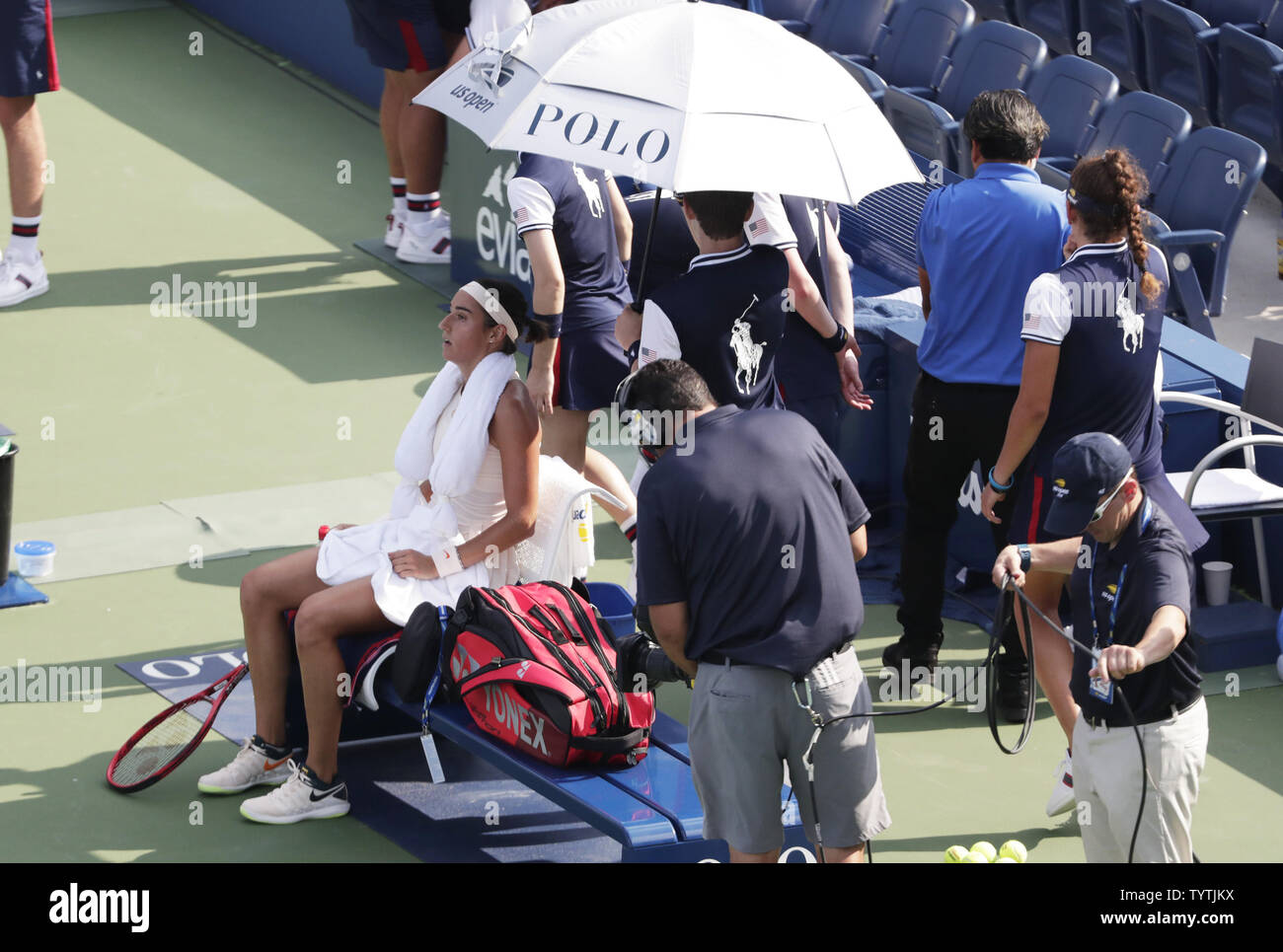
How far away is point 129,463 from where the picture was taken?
8781 mm

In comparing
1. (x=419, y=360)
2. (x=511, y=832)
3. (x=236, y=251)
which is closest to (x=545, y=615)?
(x=511, y=832)

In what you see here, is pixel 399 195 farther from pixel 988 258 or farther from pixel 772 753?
pixel 772 753

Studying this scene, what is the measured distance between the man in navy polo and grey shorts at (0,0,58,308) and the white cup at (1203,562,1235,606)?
5932 mm

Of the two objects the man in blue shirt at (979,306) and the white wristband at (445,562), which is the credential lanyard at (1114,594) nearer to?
the man in blue shirt at (979,306)

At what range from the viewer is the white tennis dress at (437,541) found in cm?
614

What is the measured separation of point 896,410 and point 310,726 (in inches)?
121

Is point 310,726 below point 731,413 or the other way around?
below

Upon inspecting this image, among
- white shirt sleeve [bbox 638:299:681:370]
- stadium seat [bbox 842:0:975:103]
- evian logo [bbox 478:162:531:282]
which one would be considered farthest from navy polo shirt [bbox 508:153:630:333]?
stadium seat [bbox 842:0:975:103]

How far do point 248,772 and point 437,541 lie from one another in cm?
93

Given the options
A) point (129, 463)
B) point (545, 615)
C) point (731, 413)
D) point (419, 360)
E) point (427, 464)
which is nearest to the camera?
point (731, 413)

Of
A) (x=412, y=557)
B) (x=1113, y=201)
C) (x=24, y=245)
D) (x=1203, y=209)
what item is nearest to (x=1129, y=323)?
(x=1113, y=201)

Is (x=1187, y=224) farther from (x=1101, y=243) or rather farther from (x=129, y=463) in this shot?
(x=129, y=463)

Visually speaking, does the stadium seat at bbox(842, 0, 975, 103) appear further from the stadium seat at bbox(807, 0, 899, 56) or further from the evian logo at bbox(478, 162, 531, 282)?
the evian logo at bbox(478, 162, 531, 282)

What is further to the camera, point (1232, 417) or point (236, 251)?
point (236, 251)
